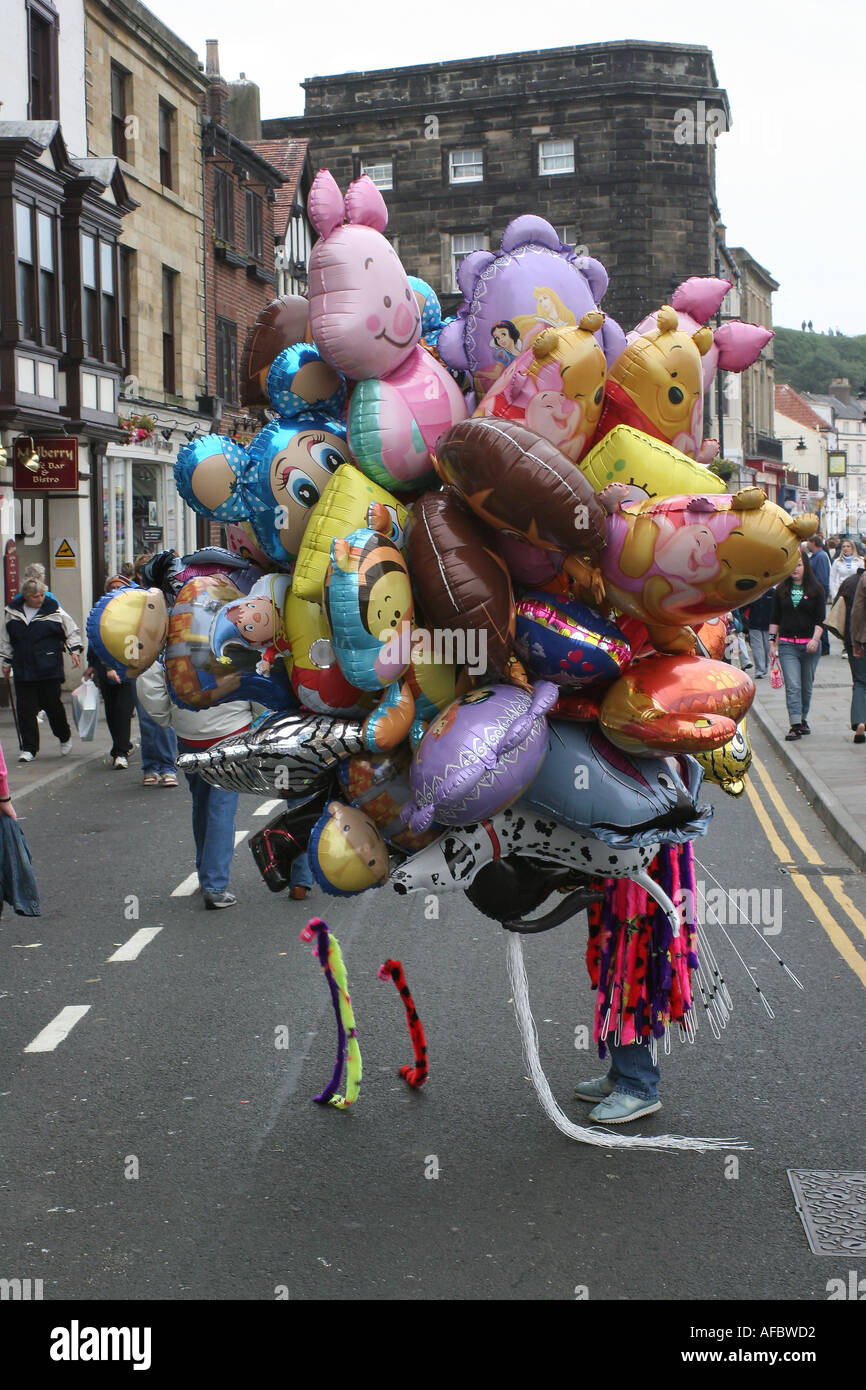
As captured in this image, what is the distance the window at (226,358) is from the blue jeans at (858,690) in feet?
65.3

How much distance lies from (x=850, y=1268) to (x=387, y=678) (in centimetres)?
215

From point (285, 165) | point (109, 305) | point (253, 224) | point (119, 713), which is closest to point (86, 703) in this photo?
point (119, 713)

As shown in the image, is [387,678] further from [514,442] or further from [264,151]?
[264,151]

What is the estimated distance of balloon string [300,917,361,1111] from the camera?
203 inches

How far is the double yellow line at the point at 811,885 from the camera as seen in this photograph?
761 cm

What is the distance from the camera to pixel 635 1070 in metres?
5.09

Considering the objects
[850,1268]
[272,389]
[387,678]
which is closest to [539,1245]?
[850,1268]

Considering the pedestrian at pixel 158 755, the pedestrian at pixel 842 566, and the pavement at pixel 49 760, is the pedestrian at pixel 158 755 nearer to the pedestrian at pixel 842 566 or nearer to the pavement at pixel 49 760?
the pavement at pixel 49 760

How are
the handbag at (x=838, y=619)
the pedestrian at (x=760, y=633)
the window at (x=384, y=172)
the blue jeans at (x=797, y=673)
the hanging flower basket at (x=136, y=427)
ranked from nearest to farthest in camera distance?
the handbag at (x=838, y=619), the blue jeans at (x=797, y=673), the pedestrian at (x=760, y=633), the hanging flower basket at (x=136, y=427), the window at (x=384, y=172)

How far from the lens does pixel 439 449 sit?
399cm

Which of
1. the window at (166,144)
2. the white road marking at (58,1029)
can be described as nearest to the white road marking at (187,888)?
the white road marking at (58,1029)

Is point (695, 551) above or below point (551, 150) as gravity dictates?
below

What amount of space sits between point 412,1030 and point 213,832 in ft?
11.1

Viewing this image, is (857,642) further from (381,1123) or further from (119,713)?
(381,1123)
